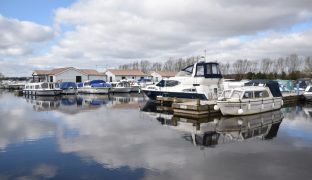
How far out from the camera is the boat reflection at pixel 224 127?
1347 cm

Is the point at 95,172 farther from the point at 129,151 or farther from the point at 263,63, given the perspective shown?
the point at 263,63

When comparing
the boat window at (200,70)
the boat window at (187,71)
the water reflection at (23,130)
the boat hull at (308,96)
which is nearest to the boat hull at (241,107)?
the boat window at (200,70)

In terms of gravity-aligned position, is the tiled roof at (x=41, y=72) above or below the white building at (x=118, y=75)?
above

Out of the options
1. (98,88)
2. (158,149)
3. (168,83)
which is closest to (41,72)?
(98,88)

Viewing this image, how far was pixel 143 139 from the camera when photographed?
13.4 meters

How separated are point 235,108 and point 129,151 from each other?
998 centimetres

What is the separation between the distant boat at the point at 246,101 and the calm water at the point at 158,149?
87 centimetres

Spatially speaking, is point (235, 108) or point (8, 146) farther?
point (235, 108)

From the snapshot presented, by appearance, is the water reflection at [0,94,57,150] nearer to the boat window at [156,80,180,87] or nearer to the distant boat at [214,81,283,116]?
the distant boat at [214,81,283,116]

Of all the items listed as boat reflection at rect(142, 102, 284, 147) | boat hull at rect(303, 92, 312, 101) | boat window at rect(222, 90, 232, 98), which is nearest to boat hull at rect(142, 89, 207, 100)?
boat window at rect(222, 90, 232, 98)

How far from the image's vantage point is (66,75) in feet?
209

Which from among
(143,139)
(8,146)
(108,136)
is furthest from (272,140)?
(8,146)

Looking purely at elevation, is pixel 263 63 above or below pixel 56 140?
above

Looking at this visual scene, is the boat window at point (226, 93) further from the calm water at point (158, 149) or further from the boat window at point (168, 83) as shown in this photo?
the boat window at point (168, 83)
